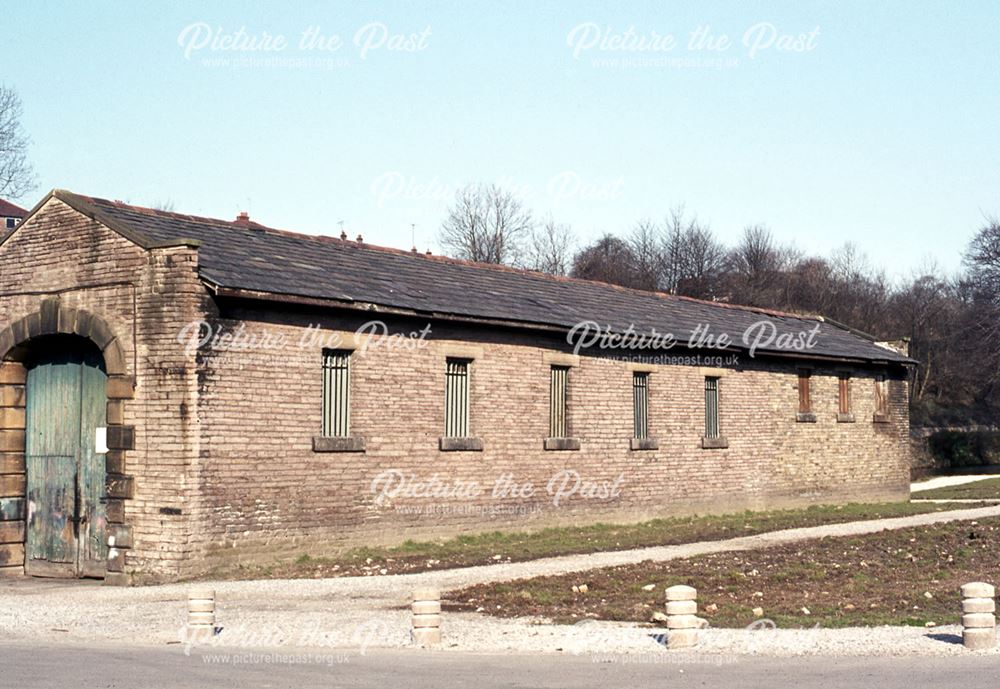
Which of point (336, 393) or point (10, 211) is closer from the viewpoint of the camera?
point (336, 393)

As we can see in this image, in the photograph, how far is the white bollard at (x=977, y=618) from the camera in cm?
1047

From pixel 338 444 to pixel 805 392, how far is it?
15.7 meters

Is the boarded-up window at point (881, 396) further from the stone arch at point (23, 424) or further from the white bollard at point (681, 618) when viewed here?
the white bollard at point (681, 618)

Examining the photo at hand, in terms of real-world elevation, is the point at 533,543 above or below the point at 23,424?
below

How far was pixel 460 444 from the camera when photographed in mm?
20469

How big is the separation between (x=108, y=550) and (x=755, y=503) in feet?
52.7

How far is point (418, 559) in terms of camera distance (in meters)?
18.0

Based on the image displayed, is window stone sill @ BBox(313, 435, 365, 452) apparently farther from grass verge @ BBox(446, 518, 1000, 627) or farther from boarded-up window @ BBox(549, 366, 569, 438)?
boarded-up window @ BBox(549, 366, 569, 438)

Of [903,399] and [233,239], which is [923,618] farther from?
[903,399]

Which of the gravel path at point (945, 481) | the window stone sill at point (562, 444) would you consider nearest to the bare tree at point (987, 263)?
the gravel path at point (945, 481)

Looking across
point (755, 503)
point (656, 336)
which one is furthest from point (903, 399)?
point (656, 336)

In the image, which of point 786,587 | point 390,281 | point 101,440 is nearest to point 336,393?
point 390,281

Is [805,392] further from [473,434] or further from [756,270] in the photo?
[756,270]

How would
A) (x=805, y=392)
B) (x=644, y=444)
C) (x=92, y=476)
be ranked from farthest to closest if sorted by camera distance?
1. (x=805, y=392)
2. (x=644, y=444)
3. (x=92, y=476)
